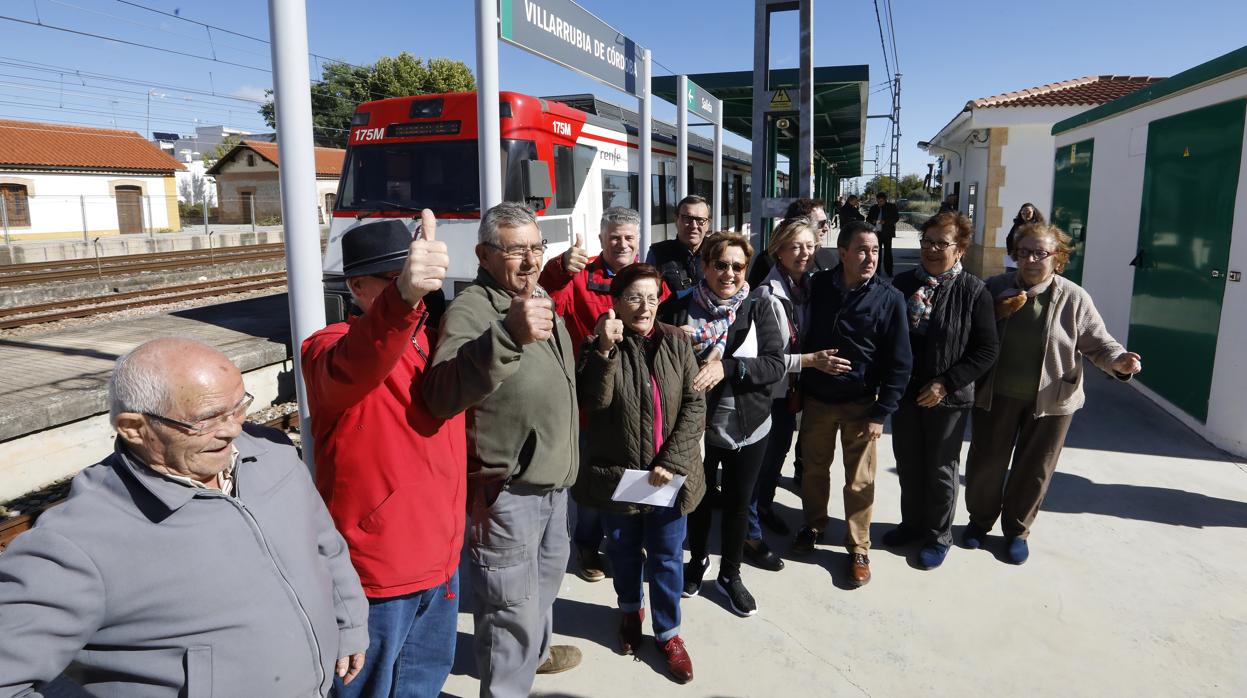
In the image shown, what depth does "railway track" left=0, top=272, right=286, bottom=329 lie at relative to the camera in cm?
1082

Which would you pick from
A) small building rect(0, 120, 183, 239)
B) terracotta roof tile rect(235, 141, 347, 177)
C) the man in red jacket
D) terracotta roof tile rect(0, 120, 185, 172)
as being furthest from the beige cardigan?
terracotta roof tile rect(235, 141, 347, 177)

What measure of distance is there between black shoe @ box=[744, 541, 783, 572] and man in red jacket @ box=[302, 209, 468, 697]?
218 centimetres

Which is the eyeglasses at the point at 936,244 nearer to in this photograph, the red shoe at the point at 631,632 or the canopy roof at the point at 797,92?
the red shoe at the point at 631,632

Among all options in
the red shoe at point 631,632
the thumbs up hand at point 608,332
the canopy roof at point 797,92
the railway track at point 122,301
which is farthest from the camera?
the railway track at point 122,301

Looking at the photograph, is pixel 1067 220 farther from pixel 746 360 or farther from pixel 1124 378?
pixel 746 360

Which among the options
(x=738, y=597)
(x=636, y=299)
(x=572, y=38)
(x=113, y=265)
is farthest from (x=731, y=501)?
(x=113, y=265)

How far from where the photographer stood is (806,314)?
3.98 m

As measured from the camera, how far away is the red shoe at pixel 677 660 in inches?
120

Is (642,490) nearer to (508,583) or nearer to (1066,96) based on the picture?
(508,583)

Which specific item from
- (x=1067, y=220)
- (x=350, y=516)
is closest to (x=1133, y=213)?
(x=1067, y=220)

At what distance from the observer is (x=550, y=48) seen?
14.0ft

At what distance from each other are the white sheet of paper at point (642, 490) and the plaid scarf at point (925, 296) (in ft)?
5.48

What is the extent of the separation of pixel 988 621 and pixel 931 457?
0.84m

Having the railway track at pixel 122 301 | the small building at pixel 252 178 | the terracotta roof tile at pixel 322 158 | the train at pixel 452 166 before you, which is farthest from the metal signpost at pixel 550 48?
the small building at pixel 252 178
